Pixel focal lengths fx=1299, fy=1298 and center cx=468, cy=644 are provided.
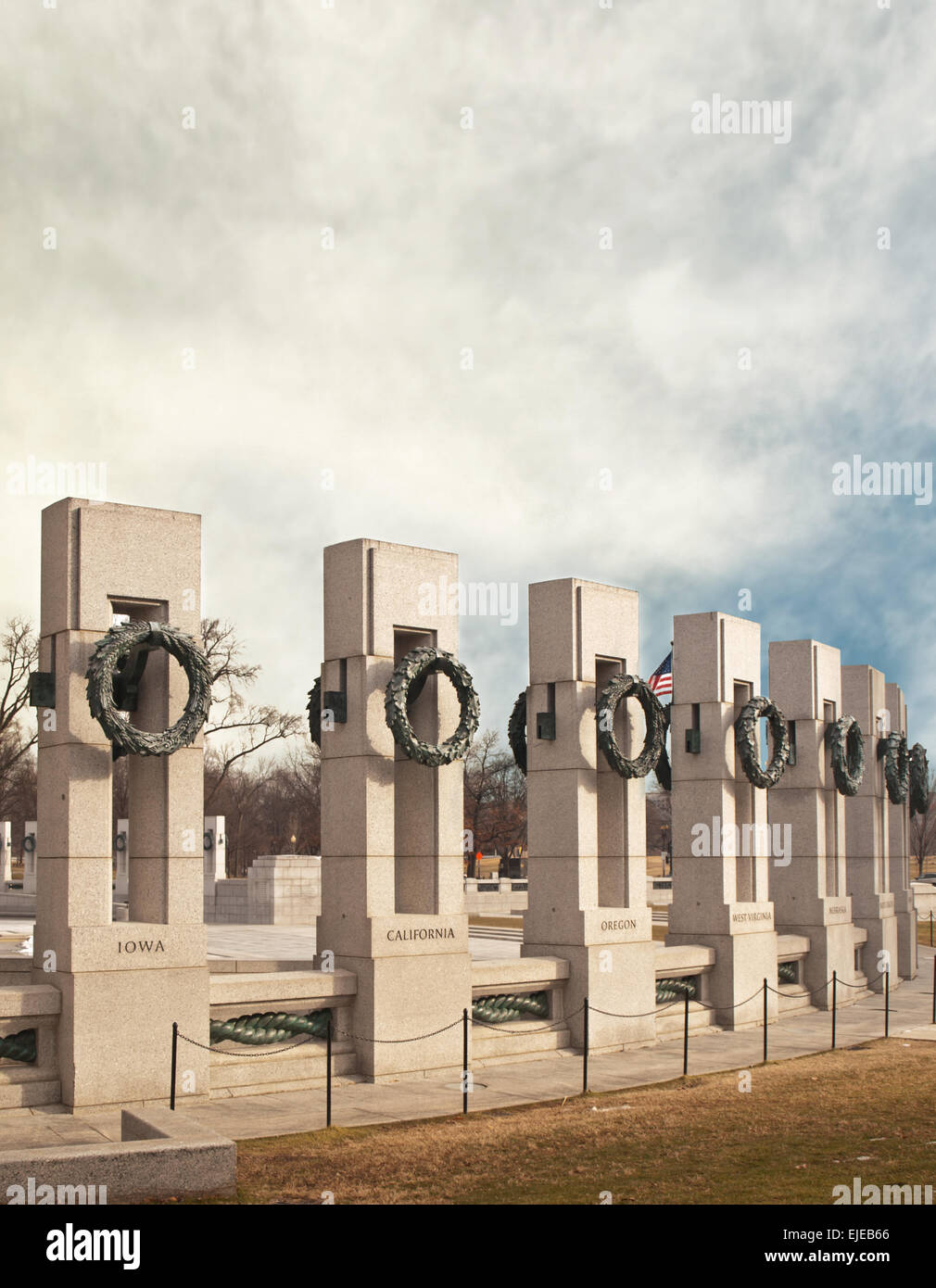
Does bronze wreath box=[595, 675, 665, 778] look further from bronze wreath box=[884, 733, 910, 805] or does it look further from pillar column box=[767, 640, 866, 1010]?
bronze wreath box=[884, 733, 910, 805]

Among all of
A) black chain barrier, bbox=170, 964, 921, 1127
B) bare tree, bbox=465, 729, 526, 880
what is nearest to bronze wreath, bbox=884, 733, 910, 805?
black chain barrier, bbox=170, 964, 921, 1127

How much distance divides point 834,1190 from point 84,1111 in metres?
7.39

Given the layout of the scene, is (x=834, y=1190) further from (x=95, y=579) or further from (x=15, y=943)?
(x=15, y=943)

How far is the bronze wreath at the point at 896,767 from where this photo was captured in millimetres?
31062

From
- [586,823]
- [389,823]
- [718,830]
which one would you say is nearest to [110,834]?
[389,823]

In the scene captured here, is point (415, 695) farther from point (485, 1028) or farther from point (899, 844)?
point (899, 844)

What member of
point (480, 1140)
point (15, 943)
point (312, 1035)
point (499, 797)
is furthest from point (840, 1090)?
point (499, 797)

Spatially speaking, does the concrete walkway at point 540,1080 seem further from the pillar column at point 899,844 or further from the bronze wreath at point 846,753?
the pillar column at point 899,844

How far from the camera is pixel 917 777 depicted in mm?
34844

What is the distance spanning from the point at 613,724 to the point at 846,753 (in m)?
9.59

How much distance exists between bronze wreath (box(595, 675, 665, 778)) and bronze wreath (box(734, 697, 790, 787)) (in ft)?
10.4

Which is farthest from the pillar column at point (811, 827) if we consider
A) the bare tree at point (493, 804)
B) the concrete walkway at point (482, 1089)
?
the bare tree at point (493, 804)

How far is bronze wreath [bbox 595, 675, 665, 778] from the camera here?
61.6ft

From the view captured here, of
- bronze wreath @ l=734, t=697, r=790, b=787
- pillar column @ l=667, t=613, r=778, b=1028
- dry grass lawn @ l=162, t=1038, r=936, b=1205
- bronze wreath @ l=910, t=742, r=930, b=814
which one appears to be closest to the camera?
dry grass lawn @ l=162, t=1038, r=936, b=1205
